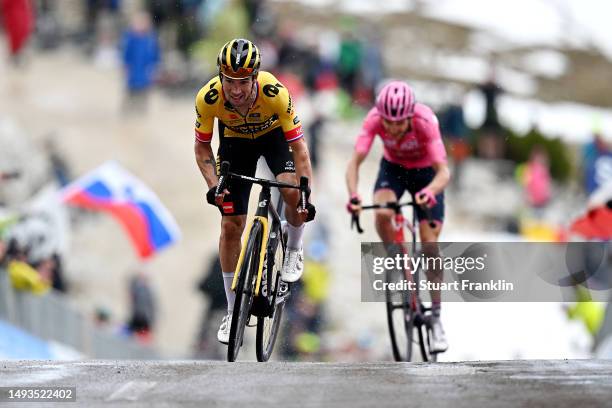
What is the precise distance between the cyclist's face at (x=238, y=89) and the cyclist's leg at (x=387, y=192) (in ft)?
7.50

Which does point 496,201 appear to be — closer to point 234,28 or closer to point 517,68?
point 234,28

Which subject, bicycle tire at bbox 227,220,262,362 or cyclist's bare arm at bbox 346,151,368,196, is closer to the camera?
bicycle tire at bbox 227,220,262,362

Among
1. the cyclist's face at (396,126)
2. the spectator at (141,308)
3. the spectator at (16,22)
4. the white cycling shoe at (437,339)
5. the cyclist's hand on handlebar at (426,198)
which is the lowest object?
the spectator at (141,308)

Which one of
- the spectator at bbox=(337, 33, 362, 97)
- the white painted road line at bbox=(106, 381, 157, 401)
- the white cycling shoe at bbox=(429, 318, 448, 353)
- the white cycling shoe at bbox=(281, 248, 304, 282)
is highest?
the spectator at bbox=(337, 33, 362, 97)

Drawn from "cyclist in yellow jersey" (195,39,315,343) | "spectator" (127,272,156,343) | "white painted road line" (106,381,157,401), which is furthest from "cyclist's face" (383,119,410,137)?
"spectator" (127,272,156,343)

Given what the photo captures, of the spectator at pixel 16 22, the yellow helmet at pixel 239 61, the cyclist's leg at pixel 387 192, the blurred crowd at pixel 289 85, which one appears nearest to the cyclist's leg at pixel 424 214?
the cyclist's leg at pixel 387 192

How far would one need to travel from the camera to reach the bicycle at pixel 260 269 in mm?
9828

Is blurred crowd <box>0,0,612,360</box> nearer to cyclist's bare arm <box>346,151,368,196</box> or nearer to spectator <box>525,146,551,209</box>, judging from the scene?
spectator <box>525,146,551,209</box>

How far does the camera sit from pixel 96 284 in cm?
1927

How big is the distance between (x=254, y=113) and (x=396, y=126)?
61.4 inches

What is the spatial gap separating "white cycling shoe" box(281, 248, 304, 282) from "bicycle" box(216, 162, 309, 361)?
52mm

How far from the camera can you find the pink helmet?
35.8 feet

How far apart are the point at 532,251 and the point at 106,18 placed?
1061 cm

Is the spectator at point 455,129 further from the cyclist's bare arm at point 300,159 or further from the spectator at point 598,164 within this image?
the cyclist's bare arm at point 300,159
